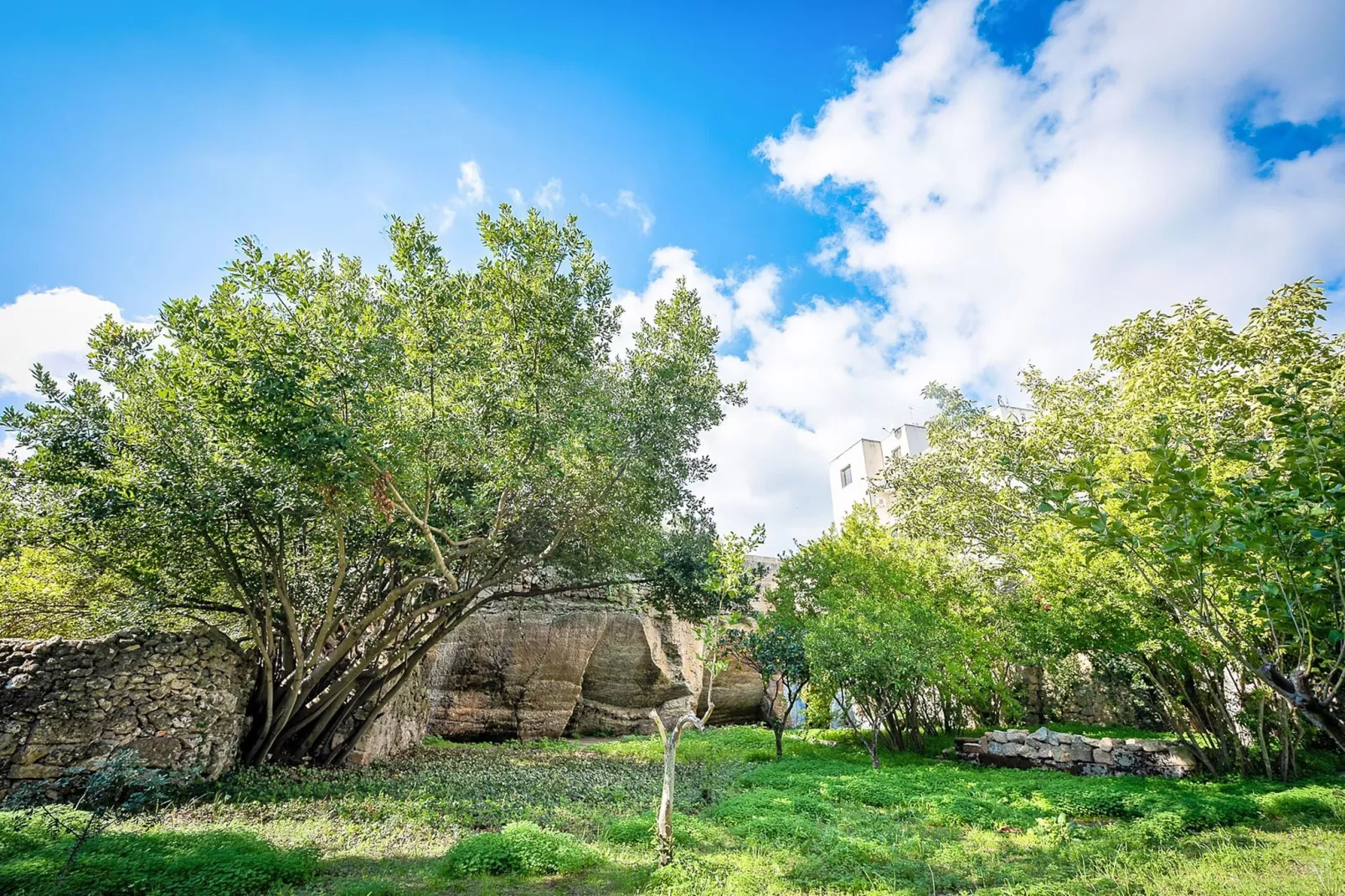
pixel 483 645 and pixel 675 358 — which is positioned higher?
pixel 675 358

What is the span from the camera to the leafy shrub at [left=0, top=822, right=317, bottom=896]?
5.22m

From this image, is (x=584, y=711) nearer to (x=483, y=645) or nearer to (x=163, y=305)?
(x=483, y=645)

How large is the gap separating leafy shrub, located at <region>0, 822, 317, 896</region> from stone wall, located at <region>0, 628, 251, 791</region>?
118 inches

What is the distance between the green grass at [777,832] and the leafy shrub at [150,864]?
7 centimetres

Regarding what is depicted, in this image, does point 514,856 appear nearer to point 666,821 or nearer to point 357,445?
point 666,821

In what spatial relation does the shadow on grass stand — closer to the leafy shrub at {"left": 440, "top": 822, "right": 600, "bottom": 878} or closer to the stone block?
the leafy shrub at {"left": 440, "top": 822, "right": 600, "bottom": 878}

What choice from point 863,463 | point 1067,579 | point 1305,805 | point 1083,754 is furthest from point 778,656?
point 863,463

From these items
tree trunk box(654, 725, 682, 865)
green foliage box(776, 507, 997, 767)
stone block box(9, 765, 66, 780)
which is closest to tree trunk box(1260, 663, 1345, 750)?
tree trunk box(654, 725, 682, 865)

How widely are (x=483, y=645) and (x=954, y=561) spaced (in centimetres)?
1620

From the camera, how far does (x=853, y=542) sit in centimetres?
1969

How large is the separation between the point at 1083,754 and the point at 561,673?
15.5 m

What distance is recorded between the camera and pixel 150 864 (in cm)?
560

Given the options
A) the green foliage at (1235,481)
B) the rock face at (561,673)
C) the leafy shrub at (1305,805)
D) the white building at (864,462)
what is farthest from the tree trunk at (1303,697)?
the white building at (864,462)

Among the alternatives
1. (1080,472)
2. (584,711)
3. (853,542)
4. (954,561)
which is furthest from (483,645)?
(1080,472)
